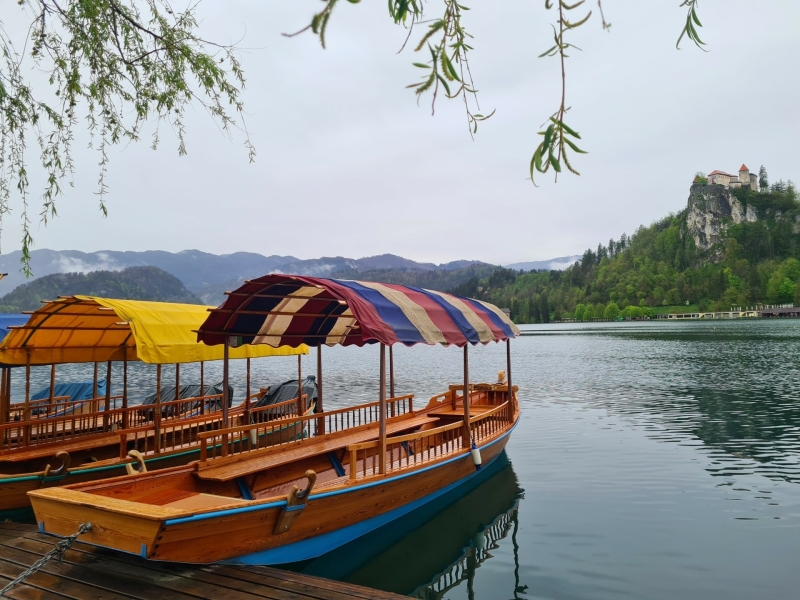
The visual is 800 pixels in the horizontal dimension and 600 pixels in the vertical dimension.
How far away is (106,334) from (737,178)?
219 meters

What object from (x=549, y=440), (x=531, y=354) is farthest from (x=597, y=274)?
(x=549, y=440)

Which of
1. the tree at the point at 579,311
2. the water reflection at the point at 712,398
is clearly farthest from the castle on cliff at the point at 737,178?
the water reflection at the point at 712,398

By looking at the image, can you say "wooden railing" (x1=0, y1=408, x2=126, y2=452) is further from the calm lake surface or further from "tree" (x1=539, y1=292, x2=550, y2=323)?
"tree" (x1=539, y1=292, x2=550, y2=323)

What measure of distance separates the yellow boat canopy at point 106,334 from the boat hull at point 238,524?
3.69 m

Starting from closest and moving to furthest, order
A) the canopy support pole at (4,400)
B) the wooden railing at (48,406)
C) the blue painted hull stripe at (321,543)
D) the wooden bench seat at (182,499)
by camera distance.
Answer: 1. the blue painted hull stripe at (321,543)
2. the wooden bench seat at (182,499)
3. the canopy support pole at (4,400)
4. the wooden railing at (48,406)

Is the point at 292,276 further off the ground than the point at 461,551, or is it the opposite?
the point at 292,276

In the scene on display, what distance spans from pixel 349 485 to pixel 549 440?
995 centimetres

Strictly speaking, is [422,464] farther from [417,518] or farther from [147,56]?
[147,56]

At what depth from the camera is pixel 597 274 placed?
168 metres

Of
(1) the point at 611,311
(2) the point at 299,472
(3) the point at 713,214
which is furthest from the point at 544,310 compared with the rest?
(2) the point at 299,472

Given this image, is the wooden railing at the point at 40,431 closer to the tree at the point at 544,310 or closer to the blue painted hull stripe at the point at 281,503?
the blue painted hull stripe at the point at 281,503

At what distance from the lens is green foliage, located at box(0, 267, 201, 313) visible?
127762mm

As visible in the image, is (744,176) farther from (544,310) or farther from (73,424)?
(73,424)

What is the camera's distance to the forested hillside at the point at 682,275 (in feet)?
449
